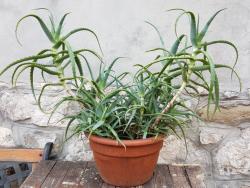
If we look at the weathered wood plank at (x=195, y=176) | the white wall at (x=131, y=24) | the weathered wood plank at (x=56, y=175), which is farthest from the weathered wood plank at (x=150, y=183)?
the white wall at (x=131, y=24)

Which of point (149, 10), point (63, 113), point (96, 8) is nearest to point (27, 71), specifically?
point (63, 113)

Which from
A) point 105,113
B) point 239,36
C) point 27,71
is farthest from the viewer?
point 27,71

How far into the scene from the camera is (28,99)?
1.36 metres

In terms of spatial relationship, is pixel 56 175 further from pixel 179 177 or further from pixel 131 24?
pixel 131 24

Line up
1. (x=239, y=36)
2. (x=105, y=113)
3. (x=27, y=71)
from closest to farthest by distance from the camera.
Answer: (x=105, y=113)
(x=239, y=36)
(x=27, y=71)

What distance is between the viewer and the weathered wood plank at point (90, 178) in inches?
40.4

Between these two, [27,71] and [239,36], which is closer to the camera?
[239,36]

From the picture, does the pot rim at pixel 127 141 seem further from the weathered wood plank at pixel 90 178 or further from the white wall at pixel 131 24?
the white wall at pixel 131 24

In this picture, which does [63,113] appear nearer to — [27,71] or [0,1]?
[27,71]

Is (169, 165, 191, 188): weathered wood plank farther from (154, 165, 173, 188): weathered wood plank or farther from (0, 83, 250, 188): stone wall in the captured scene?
(0, 83, 250, 188): stone wall

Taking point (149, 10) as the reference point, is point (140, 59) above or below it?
below

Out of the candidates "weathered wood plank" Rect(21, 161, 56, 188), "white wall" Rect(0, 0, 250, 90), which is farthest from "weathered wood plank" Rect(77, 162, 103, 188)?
"white wall" Rect(0, 0, 250, 90)

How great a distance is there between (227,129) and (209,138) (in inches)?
3.0

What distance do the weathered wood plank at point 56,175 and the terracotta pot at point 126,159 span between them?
0.47ft
